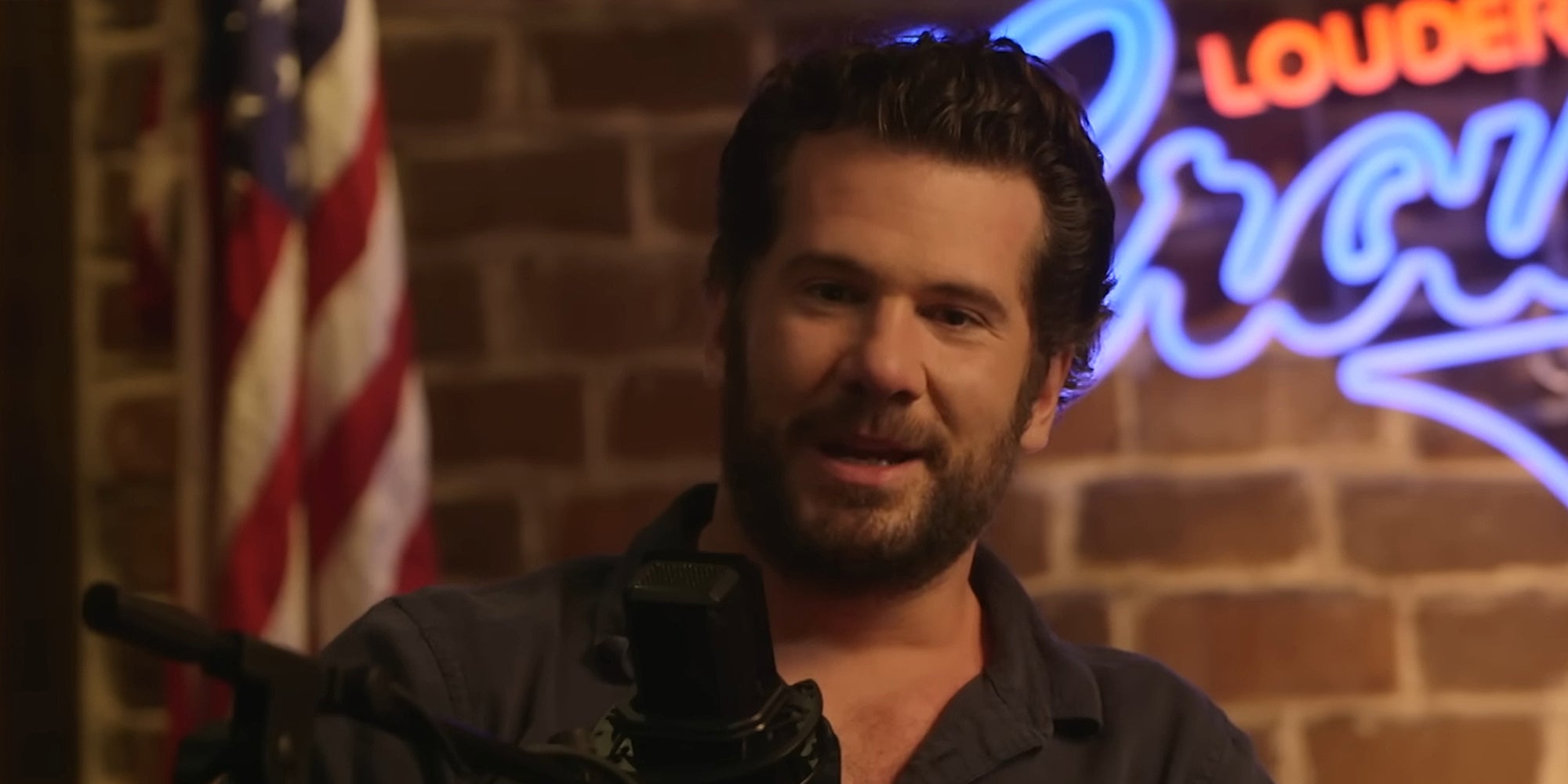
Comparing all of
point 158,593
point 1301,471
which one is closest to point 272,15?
point 158,593

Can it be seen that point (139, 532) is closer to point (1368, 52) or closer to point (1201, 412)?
point (1201, 412)

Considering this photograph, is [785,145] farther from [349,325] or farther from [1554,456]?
[1554,456]

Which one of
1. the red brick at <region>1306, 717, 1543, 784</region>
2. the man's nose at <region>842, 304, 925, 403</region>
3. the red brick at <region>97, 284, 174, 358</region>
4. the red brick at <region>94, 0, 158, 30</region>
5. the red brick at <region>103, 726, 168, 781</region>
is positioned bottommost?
the red brick at <region>103, 726, 168, 781</region>

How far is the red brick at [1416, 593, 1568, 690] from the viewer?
5.22ft

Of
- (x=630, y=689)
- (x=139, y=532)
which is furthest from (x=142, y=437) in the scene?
(x=630, y=689)

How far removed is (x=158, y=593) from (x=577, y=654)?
0.71 metres

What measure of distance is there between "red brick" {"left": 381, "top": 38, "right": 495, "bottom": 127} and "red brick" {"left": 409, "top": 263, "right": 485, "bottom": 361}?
164mm

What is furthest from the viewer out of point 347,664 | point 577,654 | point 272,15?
point 272,15

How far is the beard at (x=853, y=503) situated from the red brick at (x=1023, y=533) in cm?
38

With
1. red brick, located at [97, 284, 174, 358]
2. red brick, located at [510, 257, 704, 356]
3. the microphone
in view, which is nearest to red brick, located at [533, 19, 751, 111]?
red brick, located at [510, 257, 704, 356]

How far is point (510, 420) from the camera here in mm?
1626

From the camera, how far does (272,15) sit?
138 cm

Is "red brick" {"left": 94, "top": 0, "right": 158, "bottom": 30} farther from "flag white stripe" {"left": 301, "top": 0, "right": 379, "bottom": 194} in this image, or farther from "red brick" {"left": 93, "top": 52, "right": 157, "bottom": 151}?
"flag white stripe" {"left": 301, "top": 0, "right": 379, "bottom": 194}

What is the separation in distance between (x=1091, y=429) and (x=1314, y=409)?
0.76 ft
